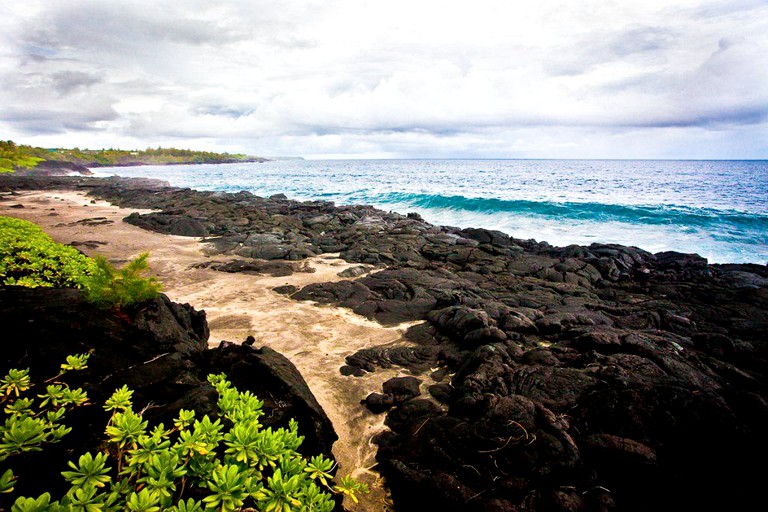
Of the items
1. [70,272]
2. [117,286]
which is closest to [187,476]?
[117,286]

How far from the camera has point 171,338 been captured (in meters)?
5.43

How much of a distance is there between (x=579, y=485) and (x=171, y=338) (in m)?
5.81

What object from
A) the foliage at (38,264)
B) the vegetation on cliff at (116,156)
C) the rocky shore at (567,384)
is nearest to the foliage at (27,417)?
the rocky shore at (567,384)

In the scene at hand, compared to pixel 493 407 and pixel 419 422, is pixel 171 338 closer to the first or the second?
pixel 419 422

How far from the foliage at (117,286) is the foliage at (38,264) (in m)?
0.44

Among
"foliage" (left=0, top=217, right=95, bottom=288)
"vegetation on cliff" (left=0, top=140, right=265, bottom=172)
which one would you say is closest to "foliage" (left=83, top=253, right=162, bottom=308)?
"foliage" (left=0, top=217, right=95, bottom=288)

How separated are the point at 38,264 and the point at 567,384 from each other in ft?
29.4

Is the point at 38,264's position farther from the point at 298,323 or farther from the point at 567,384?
the point at 567,384

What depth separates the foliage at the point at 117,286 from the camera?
4895mm

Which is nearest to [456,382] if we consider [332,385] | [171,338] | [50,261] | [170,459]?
[332,385]

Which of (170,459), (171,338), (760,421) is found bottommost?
(760,421)

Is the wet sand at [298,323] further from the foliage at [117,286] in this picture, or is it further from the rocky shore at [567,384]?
the foliage at [117,286]

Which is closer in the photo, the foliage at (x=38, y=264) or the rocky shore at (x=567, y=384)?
the rocky shore at (x=567, y=384)

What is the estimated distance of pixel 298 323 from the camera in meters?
10.1
